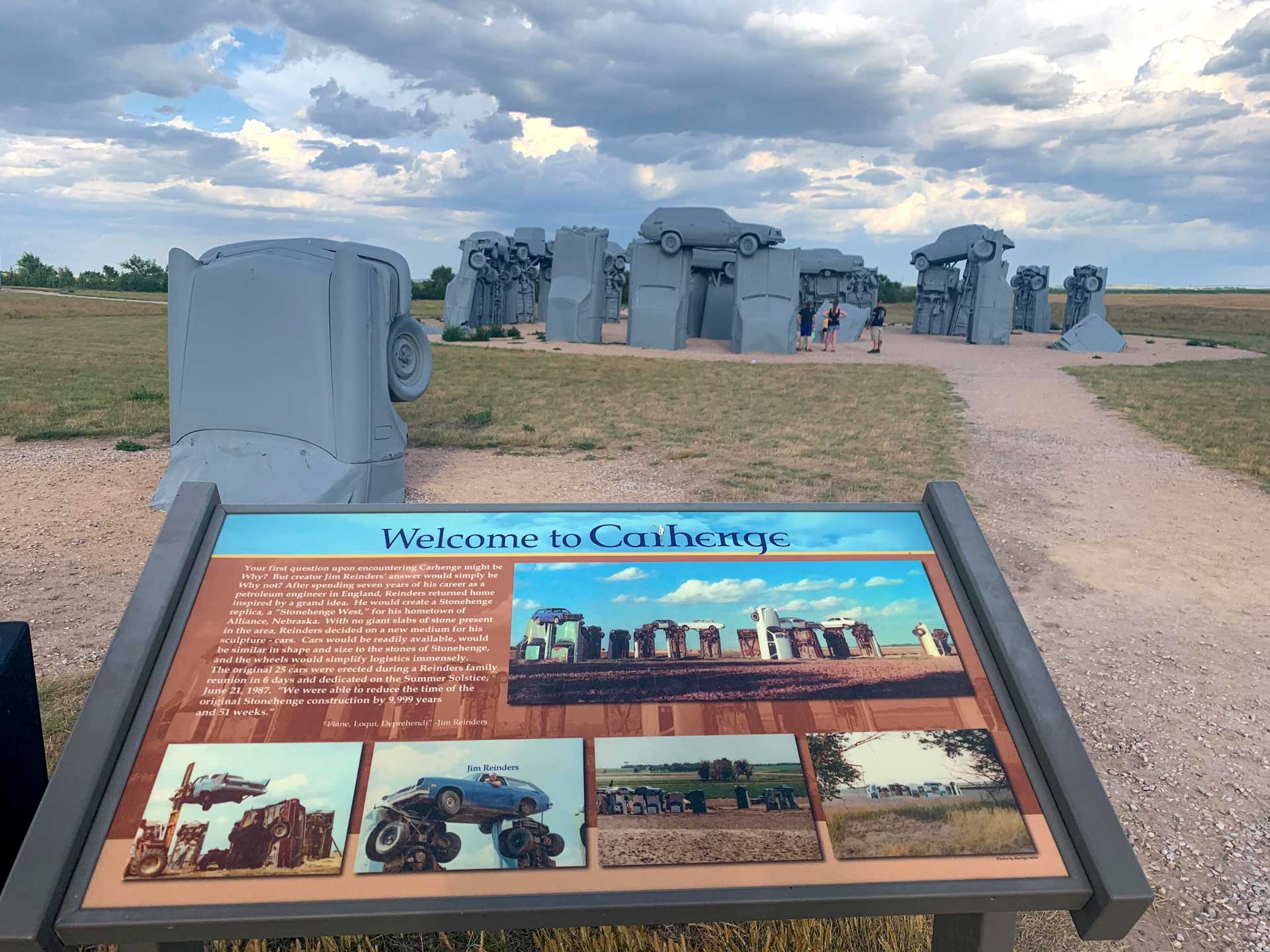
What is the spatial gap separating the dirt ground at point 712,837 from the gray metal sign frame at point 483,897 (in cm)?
6

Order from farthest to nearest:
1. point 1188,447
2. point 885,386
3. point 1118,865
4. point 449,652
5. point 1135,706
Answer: point 885,386, point 1188,447, point 1135,706, point 449,652, point 1118,865

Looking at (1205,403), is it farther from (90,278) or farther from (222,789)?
(90,278)

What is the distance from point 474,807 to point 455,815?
38 mm

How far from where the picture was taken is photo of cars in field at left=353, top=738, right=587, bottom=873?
167 centimetres

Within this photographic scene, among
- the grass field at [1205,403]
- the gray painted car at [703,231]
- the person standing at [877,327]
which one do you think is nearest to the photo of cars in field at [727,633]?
the grass field at [1205,403]

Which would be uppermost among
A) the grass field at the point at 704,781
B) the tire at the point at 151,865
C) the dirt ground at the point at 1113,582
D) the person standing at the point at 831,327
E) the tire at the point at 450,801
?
the person standing at the point at 831,327

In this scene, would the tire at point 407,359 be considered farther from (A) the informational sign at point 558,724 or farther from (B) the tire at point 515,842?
(B) the tire at point 515,842

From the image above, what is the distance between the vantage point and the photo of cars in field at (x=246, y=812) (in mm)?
1646

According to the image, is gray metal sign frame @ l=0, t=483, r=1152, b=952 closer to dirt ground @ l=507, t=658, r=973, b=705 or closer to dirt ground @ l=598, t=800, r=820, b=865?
dirt ground @ l=598, t=800, r=820, b=865

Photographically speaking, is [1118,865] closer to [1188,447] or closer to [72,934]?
[72,934]

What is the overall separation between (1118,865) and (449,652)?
1431 mm

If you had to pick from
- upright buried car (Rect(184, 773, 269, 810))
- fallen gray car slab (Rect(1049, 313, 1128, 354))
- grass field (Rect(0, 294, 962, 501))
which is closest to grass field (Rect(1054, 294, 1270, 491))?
grass field (Rect(0, 294, 962, 501))

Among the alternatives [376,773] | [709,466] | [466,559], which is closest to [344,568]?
[466,559]

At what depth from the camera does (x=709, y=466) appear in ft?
26.3
